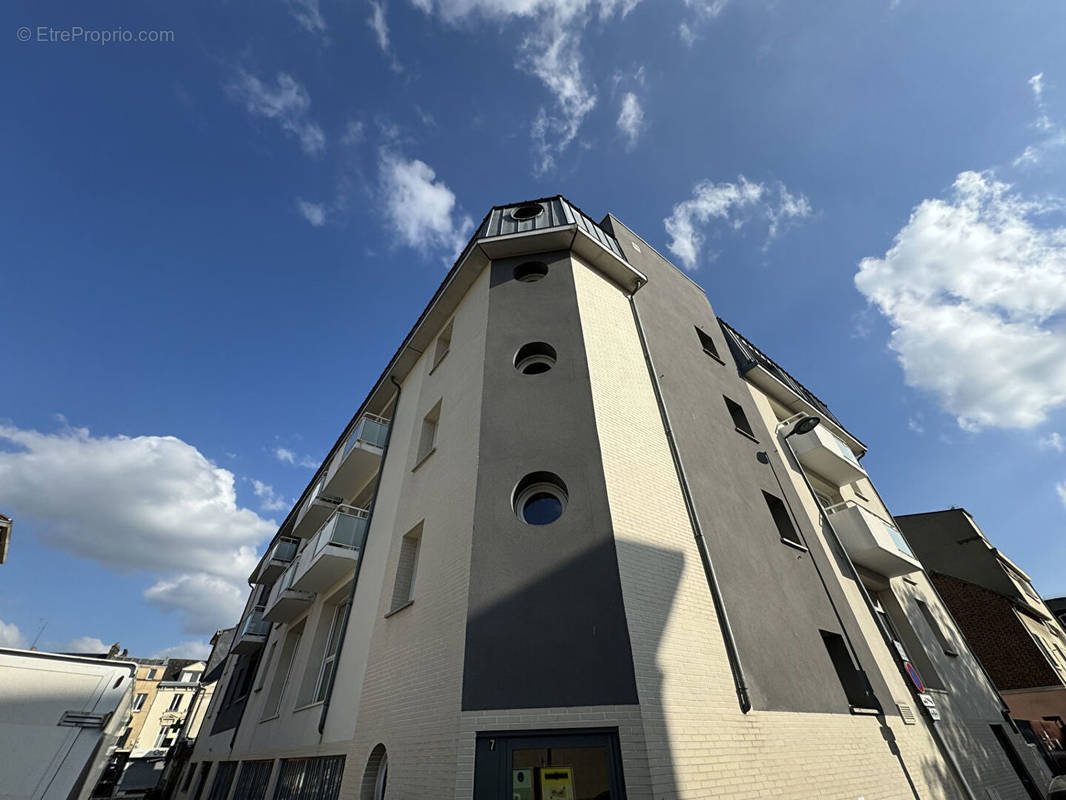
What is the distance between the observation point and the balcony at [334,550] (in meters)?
11.4

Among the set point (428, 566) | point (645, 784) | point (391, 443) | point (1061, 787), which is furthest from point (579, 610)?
point (1061, 787)

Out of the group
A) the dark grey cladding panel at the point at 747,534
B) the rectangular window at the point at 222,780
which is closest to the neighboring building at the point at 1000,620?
the dark grey cladding panel at the point at 747,534

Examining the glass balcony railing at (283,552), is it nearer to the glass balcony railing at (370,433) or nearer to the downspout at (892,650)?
the glass balcony railing at (370,433)

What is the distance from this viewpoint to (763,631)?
302 inches

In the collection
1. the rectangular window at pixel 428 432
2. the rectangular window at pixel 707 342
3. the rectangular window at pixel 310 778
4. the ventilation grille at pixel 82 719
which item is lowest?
the rectangular window at pixel 310 778

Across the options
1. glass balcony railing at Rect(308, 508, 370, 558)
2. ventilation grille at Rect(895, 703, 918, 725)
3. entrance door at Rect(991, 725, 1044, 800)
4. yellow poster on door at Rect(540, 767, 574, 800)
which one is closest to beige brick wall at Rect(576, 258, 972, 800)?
ventilation grille at Rect(895, 703, 918, 725)

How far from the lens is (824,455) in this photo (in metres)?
14.7

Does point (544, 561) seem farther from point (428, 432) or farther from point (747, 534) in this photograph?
point (428, 432)

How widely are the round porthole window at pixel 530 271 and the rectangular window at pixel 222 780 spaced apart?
16424mm

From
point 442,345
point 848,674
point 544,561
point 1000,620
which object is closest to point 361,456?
point 442,345

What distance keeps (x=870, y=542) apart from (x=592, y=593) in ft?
33.4

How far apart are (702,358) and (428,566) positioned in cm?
948

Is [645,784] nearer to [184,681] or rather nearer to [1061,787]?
[1061,787]

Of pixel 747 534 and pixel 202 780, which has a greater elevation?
pixel 747 534
